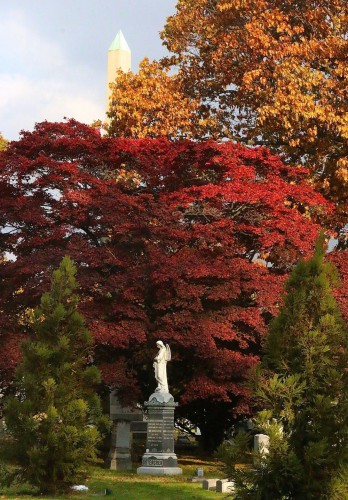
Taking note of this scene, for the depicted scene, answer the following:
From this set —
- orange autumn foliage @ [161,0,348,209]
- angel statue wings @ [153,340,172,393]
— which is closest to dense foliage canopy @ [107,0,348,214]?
orange autumn foliage @ [161,0,348,209]

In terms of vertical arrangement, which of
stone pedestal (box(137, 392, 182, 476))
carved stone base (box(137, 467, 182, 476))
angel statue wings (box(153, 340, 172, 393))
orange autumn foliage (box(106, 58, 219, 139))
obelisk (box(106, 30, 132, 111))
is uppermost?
obelisk (box(106, 30, 132, 111))

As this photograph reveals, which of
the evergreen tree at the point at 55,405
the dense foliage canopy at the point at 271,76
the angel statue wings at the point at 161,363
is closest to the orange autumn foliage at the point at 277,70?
the dense foliage canopy at the point at 271,76

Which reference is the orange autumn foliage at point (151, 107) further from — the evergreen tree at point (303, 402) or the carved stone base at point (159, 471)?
the evergreen tree at point (303, 402)

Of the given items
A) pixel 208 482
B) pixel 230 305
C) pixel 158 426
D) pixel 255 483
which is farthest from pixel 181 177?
pixel 255 483

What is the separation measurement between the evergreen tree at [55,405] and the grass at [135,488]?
0.46 metres

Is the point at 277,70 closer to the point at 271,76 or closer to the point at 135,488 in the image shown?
the point at 271,76

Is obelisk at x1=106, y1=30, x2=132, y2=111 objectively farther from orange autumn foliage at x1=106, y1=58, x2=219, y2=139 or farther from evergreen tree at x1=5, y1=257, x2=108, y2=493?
evergreen tree at x1=5, y1=257, x2=108, y2=493

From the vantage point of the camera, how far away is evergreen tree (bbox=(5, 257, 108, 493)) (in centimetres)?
1716

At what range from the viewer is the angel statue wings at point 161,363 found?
2395 cm

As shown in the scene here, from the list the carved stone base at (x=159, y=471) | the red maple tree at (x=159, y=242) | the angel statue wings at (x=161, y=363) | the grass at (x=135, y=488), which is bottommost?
the grass at (x=135, y=488)

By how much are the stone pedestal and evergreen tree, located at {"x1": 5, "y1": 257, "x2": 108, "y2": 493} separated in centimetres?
580

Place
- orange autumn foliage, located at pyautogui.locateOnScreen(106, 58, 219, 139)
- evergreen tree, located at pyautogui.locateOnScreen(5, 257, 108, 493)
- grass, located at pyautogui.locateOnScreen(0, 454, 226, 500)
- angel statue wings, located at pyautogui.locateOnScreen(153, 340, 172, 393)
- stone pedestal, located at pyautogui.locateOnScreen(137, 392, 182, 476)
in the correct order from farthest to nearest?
orange autumn foliage, located at pyautogui.locateOnScreen(106, 58, 219, 139) < angel statue wings, located at pyautogui.locateOnScreen(153, 340, 172, 393) < stone pedestal, located at pyautogui.locateOnScreen(137, 392, 182, 476) < grass, located at pyautogui.locateOnScreen(0, 454, 226, 500) < evergreen tree, located at pyautogui.locateOnScreen(5, 257, 108, 493)

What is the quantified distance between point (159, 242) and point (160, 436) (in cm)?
489

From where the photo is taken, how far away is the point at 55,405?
17.4 metres
